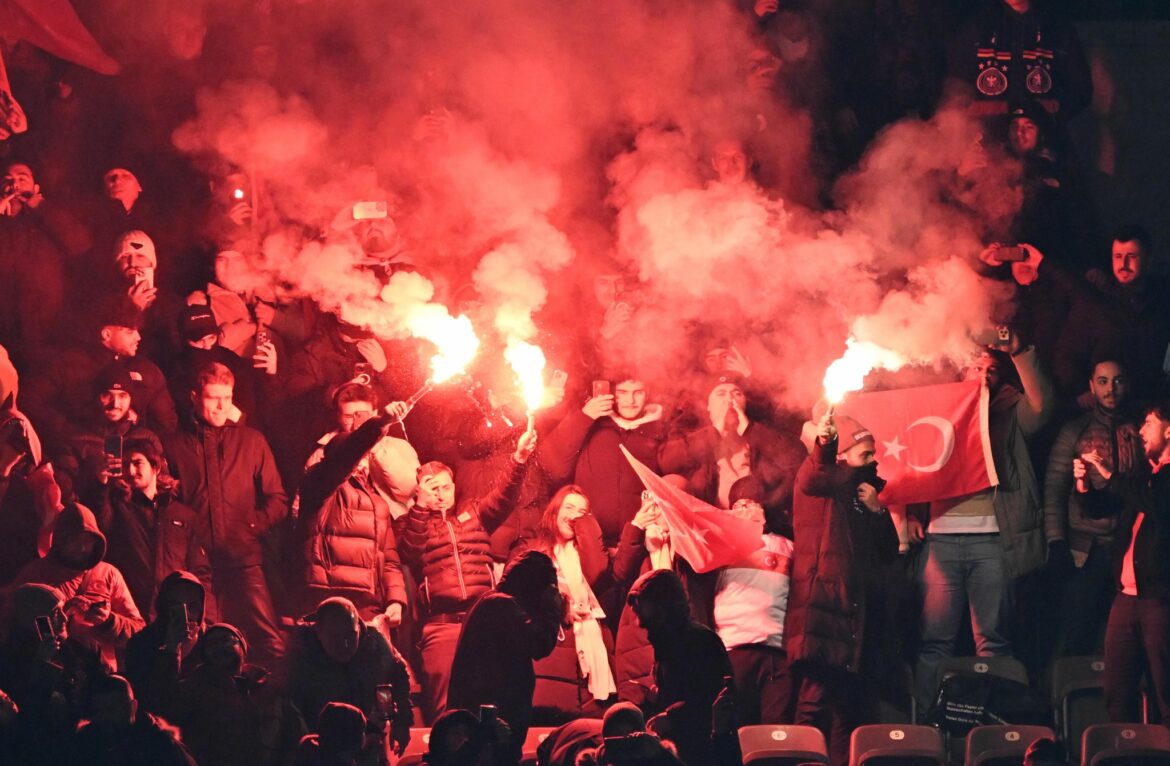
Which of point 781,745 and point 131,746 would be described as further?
point 781,745

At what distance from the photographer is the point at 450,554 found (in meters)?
7.68

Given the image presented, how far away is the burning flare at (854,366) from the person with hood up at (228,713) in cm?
344

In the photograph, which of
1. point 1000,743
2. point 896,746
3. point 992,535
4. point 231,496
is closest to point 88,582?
point 231,496

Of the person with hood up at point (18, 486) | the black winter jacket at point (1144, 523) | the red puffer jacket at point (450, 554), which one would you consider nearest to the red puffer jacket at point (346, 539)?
the red puffer jacket at point (450, 554)

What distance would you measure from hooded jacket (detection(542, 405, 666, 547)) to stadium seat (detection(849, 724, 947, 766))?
179cm

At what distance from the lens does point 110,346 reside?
798cm

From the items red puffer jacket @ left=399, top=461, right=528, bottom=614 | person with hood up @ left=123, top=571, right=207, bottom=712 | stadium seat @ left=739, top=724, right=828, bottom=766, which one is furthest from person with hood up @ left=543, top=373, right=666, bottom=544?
person with hood up @ left=123, top=571, right=207, bottom=712

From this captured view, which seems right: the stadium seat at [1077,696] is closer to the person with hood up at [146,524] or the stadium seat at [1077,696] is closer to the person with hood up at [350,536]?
the person with hood up at [350,536]

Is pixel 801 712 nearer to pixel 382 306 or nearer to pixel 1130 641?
pixel 1130 641

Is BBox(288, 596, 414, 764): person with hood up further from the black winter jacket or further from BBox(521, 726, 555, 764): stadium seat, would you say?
the black winter jacket

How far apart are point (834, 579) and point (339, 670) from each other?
8.84 ft

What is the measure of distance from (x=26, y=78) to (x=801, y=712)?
17.1 feet

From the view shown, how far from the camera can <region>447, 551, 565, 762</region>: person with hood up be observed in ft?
20.1

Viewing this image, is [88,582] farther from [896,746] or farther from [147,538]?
[896,746]
